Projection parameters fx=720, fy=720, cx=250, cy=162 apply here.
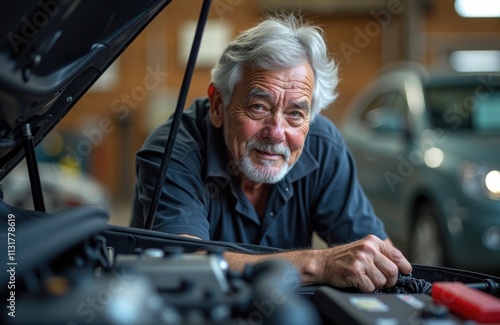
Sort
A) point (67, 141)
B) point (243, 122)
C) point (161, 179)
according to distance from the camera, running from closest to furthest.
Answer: point (161, 179)
point (243, 122)
point (67, 141)

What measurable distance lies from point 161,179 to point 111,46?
1.19ft

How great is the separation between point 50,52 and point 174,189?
27.9 inches

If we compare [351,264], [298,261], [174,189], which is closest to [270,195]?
[174,189]

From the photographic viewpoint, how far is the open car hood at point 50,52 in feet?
4.14

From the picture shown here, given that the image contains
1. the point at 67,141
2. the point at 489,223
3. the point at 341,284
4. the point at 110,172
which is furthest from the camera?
the point at 110,172

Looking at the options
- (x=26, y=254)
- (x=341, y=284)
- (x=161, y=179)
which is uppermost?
(x=161, y=179)

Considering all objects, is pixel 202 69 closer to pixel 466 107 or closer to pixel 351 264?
pixel 466 107

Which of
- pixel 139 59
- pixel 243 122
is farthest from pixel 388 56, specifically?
pixel 243 122

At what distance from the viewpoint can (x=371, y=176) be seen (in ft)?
16.1

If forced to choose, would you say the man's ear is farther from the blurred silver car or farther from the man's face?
the blurred silver car

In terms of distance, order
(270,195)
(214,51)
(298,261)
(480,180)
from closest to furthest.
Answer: (298,261) → (270,195) → (480,180) → (214,51)

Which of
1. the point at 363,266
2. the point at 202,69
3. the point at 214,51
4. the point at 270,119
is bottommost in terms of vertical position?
the point at 363,266

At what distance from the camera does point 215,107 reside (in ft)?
7.02

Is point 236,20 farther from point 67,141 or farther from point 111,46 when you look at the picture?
point 111,46
